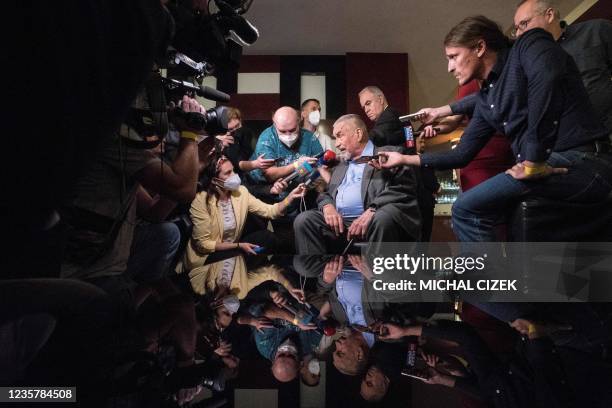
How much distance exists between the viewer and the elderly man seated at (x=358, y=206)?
1880 mm

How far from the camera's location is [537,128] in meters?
1.13

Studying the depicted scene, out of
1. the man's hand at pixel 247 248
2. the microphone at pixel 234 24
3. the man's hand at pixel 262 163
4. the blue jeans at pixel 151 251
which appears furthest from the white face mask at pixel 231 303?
the man's hand at pixel 262 163

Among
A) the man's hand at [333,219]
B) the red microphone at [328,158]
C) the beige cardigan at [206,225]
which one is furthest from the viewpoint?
the red microphone at [328,158]

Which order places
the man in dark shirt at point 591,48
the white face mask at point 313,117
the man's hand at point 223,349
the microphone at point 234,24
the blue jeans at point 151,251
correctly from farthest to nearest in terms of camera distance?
the white face mask at point 313,117
the man in dark shirt at point 591,48
the blue jeans at point 151,251
the microphone at point 234,24
the man's hand at point 223,349

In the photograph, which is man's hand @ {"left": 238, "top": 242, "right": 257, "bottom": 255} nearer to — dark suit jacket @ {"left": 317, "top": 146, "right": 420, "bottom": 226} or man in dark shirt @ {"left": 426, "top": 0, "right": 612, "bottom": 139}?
dark suit jacket @ {"left": 317, "top": 146, "right": 420, "bottom": 226}

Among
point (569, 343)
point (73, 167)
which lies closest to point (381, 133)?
point (569, 343)

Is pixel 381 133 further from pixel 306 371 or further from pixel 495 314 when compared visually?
pixel 306 371

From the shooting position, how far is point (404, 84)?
4.12m

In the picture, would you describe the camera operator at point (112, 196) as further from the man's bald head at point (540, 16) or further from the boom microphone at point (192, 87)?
the man's bald head at point (540, 16)

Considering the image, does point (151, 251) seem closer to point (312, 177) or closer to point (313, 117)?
point (312, 177)

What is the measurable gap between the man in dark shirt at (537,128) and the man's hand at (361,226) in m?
0.57

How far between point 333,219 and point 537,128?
107 cm

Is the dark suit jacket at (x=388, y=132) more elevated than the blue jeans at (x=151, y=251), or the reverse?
the dark suit jacket at (x=388, y=132)

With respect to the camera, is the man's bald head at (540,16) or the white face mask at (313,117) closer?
the man's bald head at (540,16)
